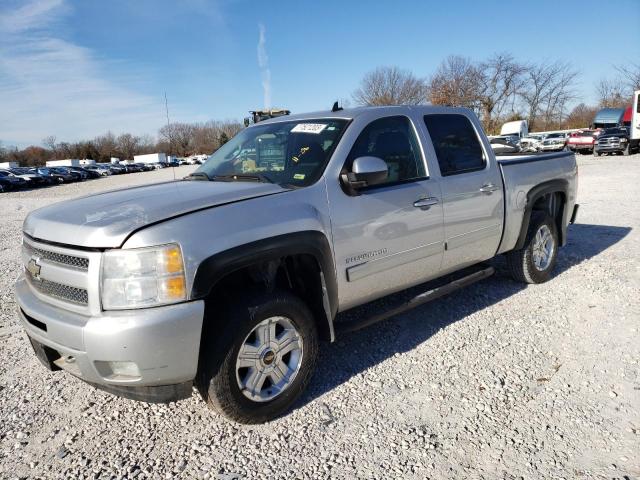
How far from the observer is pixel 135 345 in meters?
2.31

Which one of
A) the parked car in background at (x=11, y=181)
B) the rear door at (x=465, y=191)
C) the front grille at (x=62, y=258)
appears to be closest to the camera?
the front grille at (x=62, y=258)

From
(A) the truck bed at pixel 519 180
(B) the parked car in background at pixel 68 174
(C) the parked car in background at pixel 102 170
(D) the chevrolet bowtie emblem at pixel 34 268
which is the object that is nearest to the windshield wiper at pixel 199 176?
(D) the chevrolet bowtie emblem at pixel 34 268

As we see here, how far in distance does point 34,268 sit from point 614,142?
31566 mm

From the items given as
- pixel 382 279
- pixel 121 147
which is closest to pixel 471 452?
pixel 382 279

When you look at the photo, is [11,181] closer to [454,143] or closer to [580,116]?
[454,143]

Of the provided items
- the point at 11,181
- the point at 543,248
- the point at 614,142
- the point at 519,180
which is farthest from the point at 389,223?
the point at 11,181

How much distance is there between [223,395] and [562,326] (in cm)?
304

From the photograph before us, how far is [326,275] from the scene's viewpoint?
299 centimetres

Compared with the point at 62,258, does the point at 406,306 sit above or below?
below

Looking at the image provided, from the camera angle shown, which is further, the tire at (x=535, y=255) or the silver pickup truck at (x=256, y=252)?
the tire at (x=535, y=255)

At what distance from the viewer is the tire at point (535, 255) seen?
493 cm

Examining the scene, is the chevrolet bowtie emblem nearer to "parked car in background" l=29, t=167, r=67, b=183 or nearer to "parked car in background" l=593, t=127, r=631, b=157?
"parked car in background" l=593, t=127, r=631, b=157

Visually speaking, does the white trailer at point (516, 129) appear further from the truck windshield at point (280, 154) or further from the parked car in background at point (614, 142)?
the truck windshield at point (280, 154)

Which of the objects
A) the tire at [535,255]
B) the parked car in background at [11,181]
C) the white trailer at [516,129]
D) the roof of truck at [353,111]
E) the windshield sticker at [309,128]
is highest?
the white trailer at [516,129]
